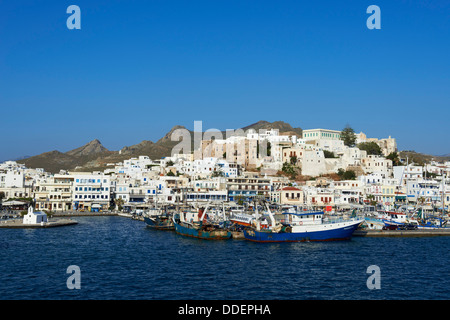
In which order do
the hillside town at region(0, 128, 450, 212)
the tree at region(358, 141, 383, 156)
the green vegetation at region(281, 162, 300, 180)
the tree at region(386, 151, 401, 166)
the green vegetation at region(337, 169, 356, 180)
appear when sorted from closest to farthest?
the hillside town at region(0, 128, 450, 212) → the green vegetation at region(337, 169, 356, 180) → the green vegetation at region(281, 162, 300, 180) → the tree at region(386, 151, 401, 166) → the tree at region(358, 141, 383, 156)

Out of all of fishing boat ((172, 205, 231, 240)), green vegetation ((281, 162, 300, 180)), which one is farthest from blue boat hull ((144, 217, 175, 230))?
green vegetation ((281, 162, 300, 180))

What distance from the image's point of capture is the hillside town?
63.3m

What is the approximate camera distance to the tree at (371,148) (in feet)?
281

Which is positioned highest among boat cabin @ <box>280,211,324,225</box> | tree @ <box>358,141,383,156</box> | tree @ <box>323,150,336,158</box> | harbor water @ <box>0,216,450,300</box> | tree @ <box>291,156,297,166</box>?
tree @ <box>358,141,383,156</box>

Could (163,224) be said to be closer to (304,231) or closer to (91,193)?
(304,231)

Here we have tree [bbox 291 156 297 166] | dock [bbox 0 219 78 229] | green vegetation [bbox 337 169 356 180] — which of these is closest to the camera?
dock [bbox 0 219 78 229]

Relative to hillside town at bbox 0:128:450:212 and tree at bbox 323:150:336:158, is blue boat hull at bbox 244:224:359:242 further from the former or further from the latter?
tree at bbox 323:150:336:158

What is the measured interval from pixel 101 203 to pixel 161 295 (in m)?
47.9

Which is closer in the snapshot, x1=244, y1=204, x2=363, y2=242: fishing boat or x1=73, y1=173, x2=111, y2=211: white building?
x1=244, y1=204, x2=363, y2=242: fishing boat

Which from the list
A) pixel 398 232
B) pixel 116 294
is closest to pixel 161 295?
A: pixel 116 294

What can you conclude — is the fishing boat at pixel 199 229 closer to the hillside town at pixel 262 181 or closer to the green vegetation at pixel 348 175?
the hillside town at pixel 262 181

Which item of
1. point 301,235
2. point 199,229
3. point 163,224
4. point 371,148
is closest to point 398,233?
point 301,235

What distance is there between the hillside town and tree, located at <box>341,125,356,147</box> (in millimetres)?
1322

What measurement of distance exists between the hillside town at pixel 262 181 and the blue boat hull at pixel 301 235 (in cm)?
1838
